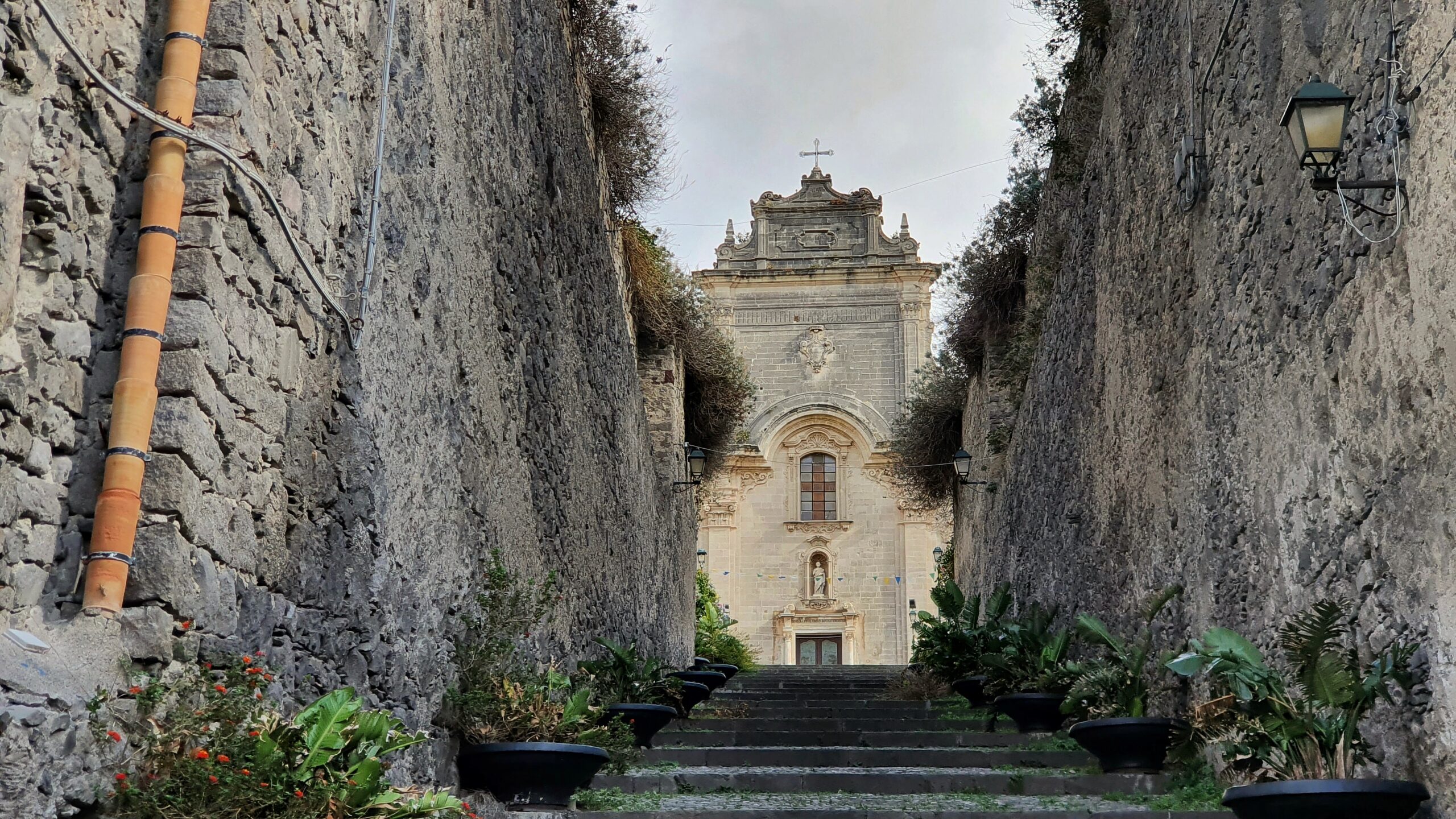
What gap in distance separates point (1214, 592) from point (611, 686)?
4.06 metres

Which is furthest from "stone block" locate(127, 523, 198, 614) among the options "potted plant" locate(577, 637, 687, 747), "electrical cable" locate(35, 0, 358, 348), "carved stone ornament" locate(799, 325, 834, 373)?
"carved stone ornament" locate(799, 325, 834, 373)

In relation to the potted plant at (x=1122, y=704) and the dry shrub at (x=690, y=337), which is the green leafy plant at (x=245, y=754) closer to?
the potted plant at (x=1122, y=704)

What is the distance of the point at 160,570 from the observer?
11.0 feet

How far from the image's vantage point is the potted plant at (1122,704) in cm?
646

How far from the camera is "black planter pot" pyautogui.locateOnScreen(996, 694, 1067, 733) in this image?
8273 mm

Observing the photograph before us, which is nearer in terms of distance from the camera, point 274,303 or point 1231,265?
point 274,303

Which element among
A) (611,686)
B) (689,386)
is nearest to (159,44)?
(611,686)

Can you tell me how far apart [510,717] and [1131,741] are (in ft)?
10.2

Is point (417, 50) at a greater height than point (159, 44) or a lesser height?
greater

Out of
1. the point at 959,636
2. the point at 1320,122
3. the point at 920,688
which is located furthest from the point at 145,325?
the point at 920,688

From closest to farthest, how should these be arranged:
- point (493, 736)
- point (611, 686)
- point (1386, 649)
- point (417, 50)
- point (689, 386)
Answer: point (1386, 649) → point (417, 50) → point (493, 736) → point (611, 686) → point (689, 386)

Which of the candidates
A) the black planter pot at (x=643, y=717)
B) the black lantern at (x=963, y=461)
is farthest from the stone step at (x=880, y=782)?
the black lantern at (x=963, y=461)

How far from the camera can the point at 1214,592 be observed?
245 inches

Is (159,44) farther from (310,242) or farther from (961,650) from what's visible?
(961,650)
